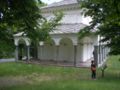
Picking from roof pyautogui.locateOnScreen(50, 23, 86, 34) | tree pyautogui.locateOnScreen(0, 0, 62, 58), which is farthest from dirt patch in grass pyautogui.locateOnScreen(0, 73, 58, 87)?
roof pyautogui.locateOnScreen(50, 23, 86, 34)

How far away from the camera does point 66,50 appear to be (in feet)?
128

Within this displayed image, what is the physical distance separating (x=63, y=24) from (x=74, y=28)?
3.71m

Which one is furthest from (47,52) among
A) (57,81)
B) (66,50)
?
(57,81)

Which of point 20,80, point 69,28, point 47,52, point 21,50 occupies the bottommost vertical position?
point 20,80

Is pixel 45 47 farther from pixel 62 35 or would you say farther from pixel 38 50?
pixel 62 35

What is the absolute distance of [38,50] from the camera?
41938 mm

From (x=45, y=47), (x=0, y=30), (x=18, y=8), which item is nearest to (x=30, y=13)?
(x=18, y=8)

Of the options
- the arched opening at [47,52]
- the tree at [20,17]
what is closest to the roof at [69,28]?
the arched opening at [47,52]

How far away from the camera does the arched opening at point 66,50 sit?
38.6m

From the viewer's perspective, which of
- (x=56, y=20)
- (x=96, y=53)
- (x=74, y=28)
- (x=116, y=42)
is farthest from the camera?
(x=74, y=28)

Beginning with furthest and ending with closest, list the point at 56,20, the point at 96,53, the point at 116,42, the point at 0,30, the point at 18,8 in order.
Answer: the point at 96,53
the point at 56,20
the point at 116,42
the point at 0,30
the point at 18,8

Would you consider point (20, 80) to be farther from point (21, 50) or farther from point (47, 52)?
point (21, 50)

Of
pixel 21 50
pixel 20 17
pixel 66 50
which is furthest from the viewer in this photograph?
pixel 21 50

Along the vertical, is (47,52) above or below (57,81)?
above
